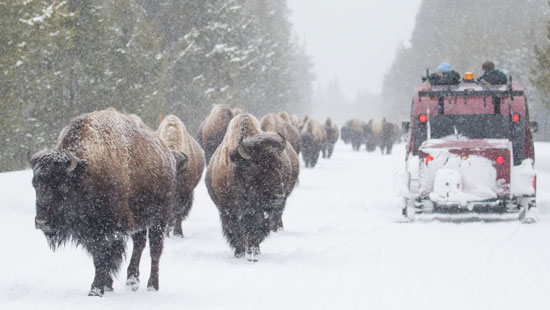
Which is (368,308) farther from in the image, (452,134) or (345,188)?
(345,188)

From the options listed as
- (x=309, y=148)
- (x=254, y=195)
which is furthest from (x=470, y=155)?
(x=309, y=148)

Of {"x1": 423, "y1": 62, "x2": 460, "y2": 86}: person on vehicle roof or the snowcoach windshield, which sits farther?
{"x1": 423, "y1": 62, "x2": 460, "y2": 86}: person on vehicle roof

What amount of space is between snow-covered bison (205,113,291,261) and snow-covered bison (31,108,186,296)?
1700mm

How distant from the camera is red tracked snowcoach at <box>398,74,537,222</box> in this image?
38.9 ft

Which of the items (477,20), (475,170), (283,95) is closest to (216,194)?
(475,170)

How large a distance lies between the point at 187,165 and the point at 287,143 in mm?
1891

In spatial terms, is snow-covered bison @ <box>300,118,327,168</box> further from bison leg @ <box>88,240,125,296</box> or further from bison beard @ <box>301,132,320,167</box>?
bison leg @ <box>88,240,125,296</box>

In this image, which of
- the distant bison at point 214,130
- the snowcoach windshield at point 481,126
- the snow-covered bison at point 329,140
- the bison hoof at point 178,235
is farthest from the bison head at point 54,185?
the snow-covered bison at point 329,140

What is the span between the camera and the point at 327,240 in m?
10.6

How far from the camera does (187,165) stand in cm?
1020

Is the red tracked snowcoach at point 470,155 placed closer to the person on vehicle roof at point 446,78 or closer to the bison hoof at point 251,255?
the person on vehicle roof at point 446,78

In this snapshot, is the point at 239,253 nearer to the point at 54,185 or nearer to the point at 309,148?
the point at 54,185

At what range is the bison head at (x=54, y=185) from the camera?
19.9 feet

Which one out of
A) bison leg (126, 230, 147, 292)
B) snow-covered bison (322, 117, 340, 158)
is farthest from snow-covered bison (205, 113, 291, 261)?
snow-covered bison (322, 117, 340, 158)
